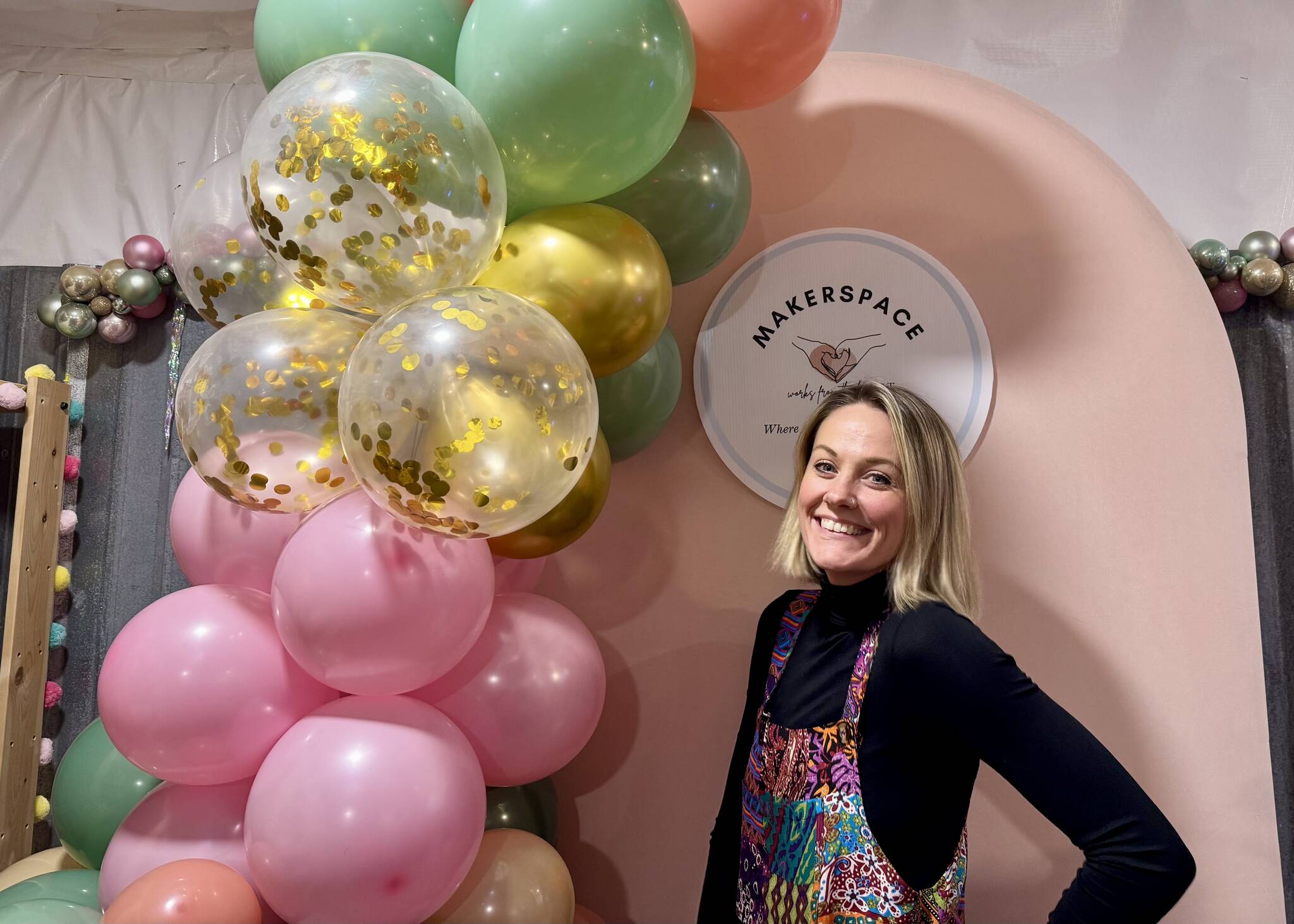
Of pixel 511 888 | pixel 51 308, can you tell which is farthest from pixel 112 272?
pixel 511 888

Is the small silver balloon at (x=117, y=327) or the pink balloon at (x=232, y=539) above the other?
the pink balloon at (x=232, y=539)

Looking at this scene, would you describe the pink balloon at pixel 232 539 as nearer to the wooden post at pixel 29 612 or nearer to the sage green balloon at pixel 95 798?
the sage green balloon at pixel 95 798

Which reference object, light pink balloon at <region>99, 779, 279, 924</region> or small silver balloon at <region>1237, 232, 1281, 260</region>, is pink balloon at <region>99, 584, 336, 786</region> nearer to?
light pink balloon at <region>99, 779, 279, 924</region>

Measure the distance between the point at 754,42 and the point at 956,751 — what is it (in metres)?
1.09

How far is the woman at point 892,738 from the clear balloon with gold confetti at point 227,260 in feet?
2.90

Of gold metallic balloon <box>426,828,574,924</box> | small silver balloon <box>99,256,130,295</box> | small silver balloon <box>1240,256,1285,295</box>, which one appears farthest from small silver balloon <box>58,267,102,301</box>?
small silver balloon <box>1240,256,1285,295</box>

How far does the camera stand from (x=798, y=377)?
1871 mm

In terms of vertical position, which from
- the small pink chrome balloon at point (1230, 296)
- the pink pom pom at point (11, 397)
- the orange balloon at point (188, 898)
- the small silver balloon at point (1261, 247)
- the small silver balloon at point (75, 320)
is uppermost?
the small silver balloon at point (1261, 247)

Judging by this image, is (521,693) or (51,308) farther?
(51,308)

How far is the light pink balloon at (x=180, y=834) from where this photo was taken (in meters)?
1.19

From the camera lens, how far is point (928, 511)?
4.52 ft

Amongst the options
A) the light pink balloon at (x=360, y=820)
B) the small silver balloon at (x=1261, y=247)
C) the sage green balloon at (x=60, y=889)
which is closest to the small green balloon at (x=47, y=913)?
the sage green balloon at (x=60, y=889)

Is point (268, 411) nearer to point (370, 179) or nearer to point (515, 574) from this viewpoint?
A: point (370, 179)

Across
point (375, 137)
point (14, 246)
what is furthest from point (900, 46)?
point (14, 246)
